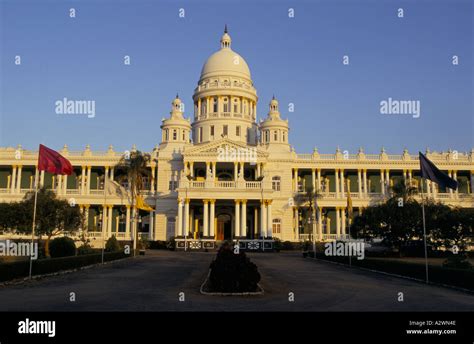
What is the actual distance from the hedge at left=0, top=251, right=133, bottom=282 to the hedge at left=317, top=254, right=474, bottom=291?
20.6m

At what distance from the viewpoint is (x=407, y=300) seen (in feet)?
57.6

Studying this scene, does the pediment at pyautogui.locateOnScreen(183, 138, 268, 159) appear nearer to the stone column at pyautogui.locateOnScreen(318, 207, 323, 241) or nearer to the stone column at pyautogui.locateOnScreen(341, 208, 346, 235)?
the stone column at pyautogui.locateOnScreen(318, 207, 323, 241)

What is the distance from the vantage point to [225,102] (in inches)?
3068

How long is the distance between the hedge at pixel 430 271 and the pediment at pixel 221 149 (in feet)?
106

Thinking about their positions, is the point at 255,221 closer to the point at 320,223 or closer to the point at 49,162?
the point at 320,223

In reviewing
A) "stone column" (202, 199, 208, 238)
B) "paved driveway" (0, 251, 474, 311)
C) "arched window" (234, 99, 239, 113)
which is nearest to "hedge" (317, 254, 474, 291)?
"paved driveway" (0, 251, 474, 311)

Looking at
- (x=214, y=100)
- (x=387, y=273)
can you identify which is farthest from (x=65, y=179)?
(x=387, y=273)

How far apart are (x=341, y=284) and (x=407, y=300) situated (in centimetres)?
547

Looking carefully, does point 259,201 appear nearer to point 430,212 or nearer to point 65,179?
point 430,212

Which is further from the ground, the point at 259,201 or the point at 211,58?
the point at 211,58

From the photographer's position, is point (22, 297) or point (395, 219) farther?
point (395, 219)

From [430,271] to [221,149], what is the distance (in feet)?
142
